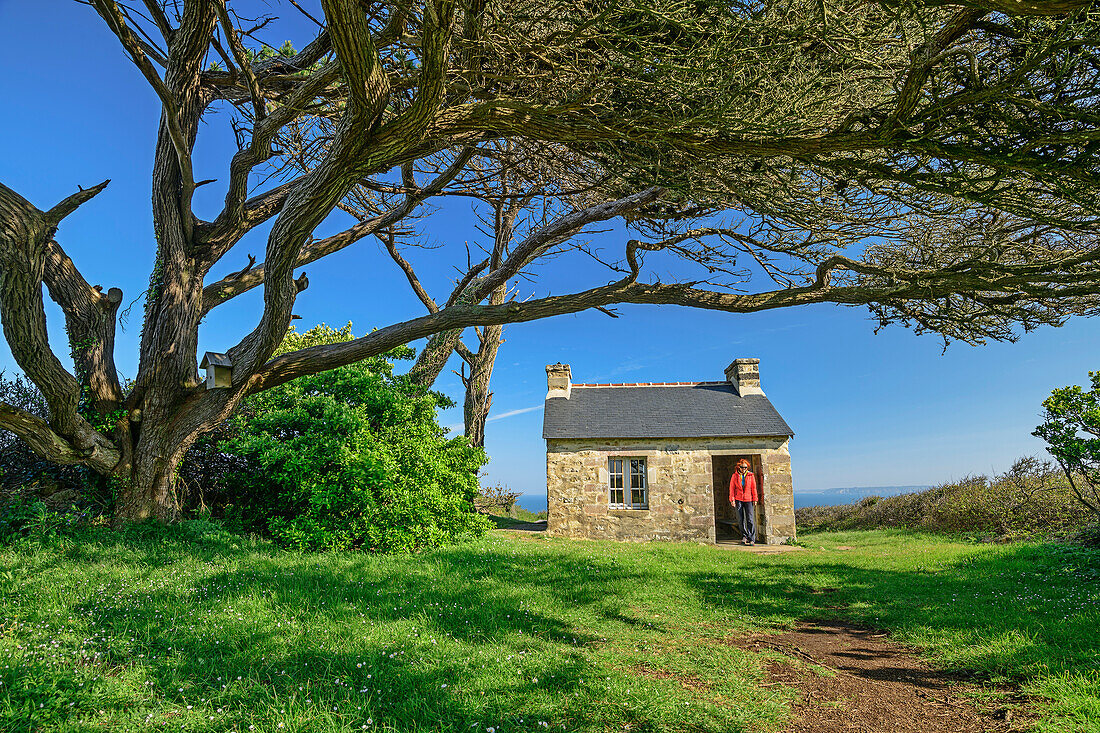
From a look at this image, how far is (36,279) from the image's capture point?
6.47 meters

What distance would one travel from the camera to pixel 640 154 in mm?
5805

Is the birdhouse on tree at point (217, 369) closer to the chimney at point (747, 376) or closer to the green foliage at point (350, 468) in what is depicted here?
the green foliage at point (350, 468)

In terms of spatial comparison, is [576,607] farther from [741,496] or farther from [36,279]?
[741,496]

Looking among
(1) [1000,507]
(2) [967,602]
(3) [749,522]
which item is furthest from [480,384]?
(1) [1000,507]

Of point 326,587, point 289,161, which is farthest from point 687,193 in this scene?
point 289,161

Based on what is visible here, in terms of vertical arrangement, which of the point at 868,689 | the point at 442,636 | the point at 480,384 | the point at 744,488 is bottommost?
the point at 868,689

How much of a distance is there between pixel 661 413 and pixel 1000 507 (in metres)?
8.67

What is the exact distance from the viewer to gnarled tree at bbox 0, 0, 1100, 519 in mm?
4344

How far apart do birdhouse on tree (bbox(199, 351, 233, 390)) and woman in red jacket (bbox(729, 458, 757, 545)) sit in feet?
40.3

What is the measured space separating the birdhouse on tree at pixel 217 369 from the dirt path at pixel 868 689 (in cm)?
691

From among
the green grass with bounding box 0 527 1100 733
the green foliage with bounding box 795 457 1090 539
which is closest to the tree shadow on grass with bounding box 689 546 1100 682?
the green grass with bounding box 0 527 1100 733

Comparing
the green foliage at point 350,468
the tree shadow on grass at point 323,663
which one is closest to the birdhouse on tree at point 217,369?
the green foliage at point 350,468

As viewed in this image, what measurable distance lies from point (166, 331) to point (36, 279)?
1559 millimetres

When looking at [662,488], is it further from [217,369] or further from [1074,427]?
[217,369]
